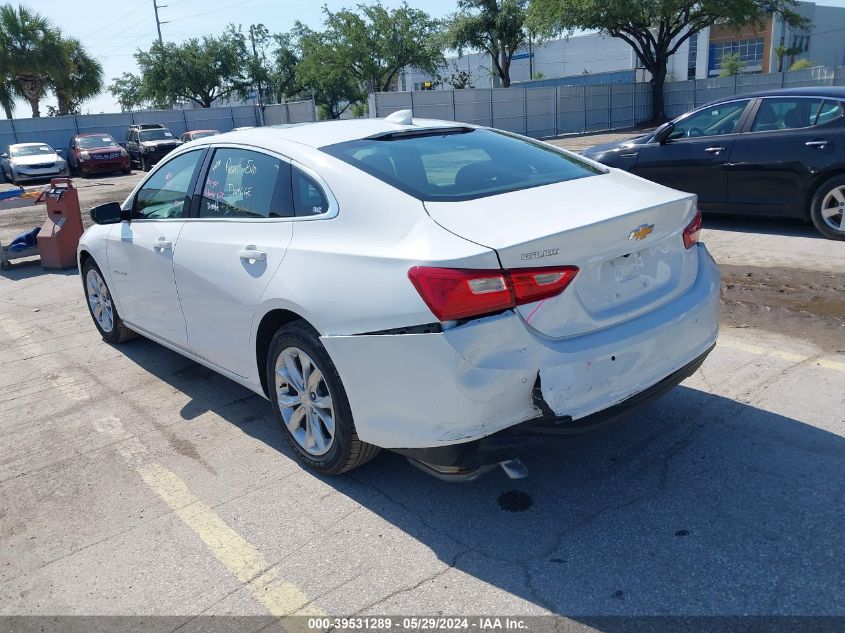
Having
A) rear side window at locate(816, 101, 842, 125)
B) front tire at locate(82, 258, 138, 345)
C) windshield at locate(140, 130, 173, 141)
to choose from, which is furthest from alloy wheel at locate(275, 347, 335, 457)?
windshield at locate(140, 130, 173, 141)

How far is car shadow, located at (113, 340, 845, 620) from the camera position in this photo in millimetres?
2668

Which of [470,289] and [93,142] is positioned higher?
[93,142]

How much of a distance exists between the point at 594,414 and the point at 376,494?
1.17 m

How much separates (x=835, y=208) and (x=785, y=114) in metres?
1.25

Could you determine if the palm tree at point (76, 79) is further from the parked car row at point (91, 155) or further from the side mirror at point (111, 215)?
the side mirror at point (111, 215)

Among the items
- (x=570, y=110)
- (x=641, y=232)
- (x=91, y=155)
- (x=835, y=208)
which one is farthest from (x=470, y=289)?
(x=570, y=110)

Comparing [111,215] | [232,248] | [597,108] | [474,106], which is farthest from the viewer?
[597,108]

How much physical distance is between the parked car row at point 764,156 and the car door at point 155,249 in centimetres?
634

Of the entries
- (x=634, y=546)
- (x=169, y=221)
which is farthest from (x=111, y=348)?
(x=634, y=546)

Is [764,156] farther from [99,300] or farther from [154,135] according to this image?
[154,135]

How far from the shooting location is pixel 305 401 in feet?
11.8

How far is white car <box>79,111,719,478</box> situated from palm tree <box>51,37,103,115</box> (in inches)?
1816

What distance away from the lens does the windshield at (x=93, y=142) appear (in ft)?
93.5

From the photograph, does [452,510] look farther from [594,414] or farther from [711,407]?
[711,407]
